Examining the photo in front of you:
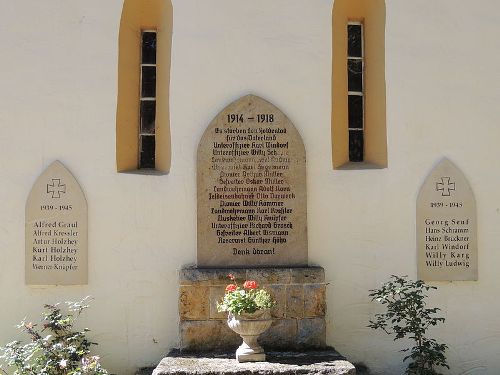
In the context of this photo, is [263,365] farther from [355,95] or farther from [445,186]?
→ [355,95]

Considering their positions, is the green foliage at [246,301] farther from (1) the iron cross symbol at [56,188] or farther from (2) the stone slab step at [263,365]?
(1) the iron cross symbol at [56,188]

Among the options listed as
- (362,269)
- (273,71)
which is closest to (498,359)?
(362,269)

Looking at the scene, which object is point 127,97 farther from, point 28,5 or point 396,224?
point 396,224

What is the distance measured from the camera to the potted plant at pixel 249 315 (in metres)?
5.73

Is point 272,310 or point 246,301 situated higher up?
point 246,301

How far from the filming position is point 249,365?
18.7 feet

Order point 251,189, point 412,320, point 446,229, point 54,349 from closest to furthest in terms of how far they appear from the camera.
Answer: point 54,349
point 412,320
point 251,189
point 446,229

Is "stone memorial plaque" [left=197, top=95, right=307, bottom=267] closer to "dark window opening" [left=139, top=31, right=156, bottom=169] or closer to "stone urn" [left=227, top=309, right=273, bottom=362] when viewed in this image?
"dark window opening" [left=139, top=31, right=156, bottom=169]

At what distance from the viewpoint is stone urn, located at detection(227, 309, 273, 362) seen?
18.8 feet

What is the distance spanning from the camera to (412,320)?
636 centimetres

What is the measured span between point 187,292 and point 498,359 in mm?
3124

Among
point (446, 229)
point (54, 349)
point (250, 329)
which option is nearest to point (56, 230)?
point (54, 349)

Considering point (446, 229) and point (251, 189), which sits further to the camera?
point (446, 229)

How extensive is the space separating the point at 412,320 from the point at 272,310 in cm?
129
